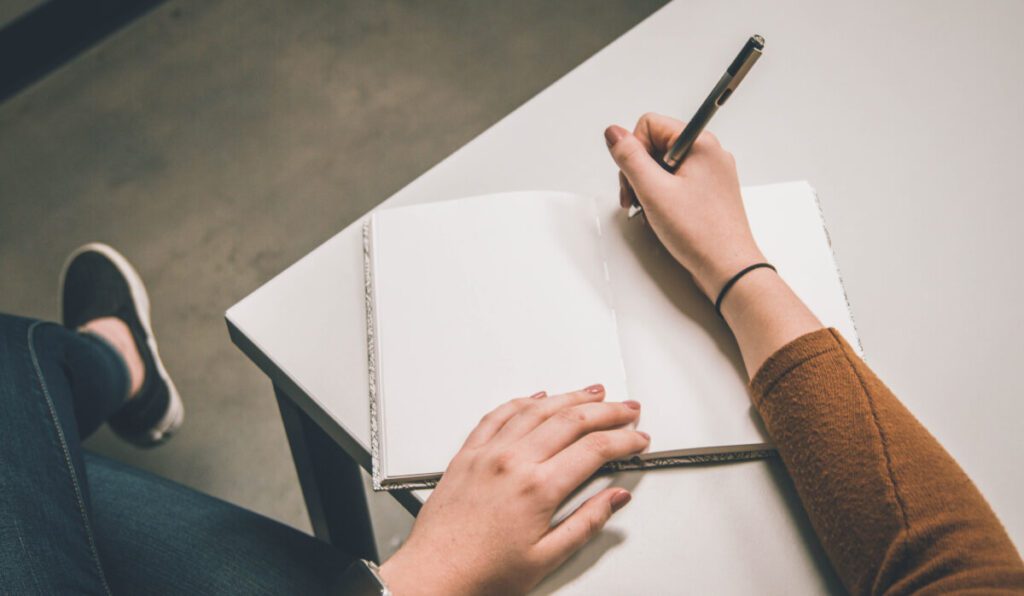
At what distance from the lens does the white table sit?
1.51 ft

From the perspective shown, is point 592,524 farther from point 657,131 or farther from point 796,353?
point 657,131

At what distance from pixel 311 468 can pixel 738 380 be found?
1.46 feet

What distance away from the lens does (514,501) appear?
45cm

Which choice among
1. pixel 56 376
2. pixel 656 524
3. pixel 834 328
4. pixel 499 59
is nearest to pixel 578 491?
pixel 656 524

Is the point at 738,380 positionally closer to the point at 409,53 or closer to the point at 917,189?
the point at 917,189

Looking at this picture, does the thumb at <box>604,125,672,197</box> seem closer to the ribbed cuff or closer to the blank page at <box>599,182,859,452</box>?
the blank page at <box>599,182,859,452</box>

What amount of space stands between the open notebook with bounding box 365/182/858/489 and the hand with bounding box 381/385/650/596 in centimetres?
2

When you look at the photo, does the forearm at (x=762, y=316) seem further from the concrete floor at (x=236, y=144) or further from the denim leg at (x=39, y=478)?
the concrete floor at (x=236, y=144)

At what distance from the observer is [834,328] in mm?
476

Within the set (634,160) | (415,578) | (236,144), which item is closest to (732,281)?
(634,160)

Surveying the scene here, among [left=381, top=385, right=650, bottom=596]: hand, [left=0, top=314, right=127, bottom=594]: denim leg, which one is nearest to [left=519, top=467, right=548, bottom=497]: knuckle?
[left=381, top=385, right=650, bottom=596]: hand

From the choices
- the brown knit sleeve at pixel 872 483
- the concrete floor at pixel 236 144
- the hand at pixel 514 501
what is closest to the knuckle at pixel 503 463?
the hand at pixel 514 501

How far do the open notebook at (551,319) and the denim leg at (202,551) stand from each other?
180mm

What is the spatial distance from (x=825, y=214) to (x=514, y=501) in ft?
1.19
